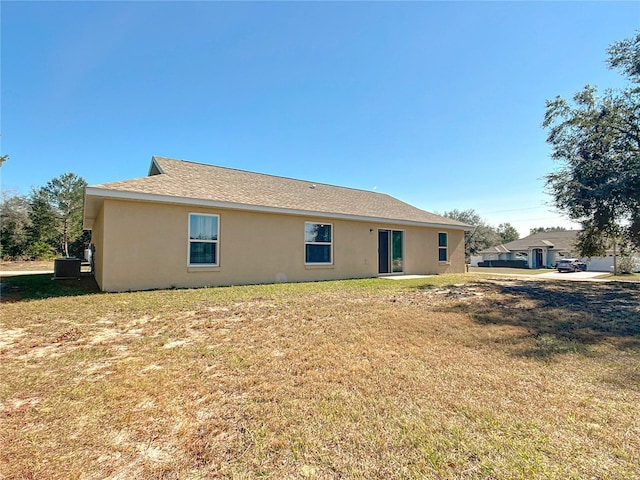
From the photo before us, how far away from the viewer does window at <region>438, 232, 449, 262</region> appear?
15375 mm

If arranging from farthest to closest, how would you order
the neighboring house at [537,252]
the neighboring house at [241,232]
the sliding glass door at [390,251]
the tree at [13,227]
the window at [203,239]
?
the neighboring house at [537,252] → the tree at [13,227] → the sliding glass door at [390,251] → the window at [203,239] → the neighboring house at [241,232]

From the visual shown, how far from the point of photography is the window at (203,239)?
29.8ft

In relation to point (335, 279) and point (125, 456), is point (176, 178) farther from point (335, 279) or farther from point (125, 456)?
point (125, 456)

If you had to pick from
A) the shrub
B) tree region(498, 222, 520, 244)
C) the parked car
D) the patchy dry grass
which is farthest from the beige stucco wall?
tree region(498, 222, 520, 244)

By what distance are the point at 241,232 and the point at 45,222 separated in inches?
1094

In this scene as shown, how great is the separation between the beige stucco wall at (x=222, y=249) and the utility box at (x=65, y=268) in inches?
77.7

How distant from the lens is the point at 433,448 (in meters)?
1.96

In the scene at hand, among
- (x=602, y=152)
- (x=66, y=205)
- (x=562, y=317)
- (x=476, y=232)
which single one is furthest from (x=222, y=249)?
(x=476, y=232)

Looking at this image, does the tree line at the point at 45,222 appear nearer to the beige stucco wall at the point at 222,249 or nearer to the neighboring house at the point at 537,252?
the beige stucco wall at the point at 222,249

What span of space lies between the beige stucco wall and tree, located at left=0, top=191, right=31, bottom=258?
75.3 feet

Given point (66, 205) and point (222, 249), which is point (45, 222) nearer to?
point (66, 205)

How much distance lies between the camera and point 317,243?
1159 cm

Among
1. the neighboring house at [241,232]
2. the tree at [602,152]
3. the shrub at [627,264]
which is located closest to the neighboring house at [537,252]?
the shrub at [627,264]

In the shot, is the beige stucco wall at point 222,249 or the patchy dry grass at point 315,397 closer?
the patchy dry grass at point 315,397
